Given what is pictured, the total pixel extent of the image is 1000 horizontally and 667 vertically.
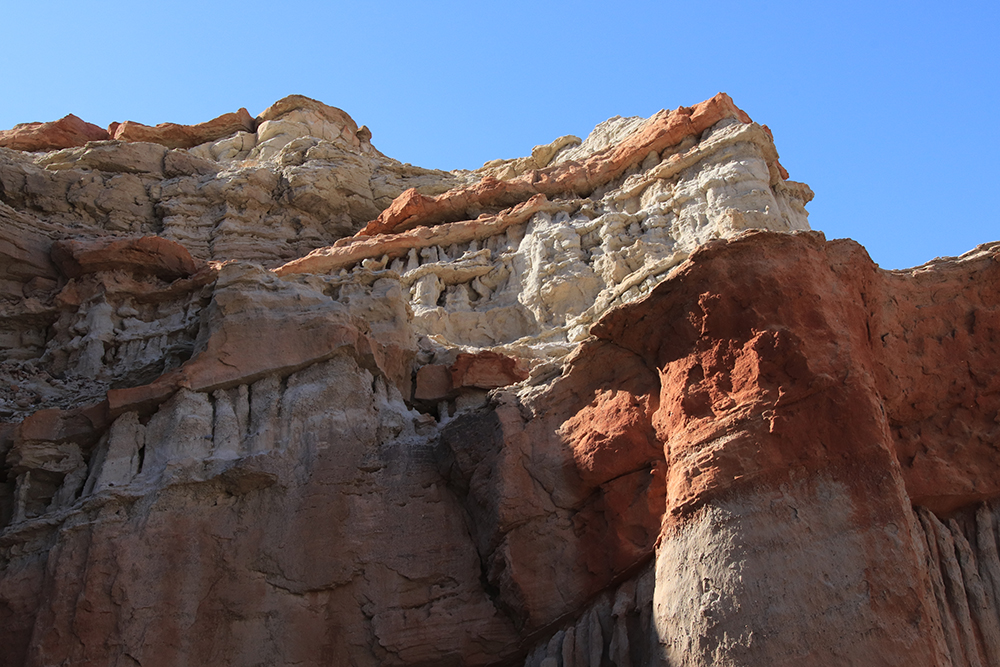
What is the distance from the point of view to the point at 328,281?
13883 mm

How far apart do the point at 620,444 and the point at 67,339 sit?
1156 cm

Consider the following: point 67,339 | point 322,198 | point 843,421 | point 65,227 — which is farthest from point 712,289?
point 322,198

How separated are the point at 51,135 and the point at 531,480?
1087 inches

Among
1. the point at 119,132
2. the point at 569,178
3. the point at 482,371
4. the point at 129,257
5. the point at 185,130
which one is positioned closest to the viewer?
the point at 482,371

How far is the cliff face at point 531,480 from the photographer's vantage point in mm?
7879

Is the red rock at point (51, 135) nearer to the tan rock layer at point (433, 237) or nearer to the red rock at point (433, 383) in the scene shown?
the tan rock layer at point (433, 237)

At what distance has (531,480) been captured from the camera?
1017 centimetres

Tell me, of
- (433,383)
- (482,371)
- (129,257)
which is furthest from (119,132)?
(482,371)

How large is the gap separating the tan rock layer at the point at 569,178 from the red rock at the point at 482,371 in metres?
13.1

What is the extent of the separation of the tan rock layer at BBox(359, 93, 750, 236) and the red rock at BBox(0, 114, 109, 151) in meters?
12.1

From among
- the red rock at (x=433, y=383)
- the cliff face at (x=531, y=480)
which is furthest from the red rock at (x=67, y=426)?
the red rock at (x=433, y=383)

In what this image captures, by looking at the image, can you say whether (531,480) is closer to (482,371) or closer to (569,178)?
(482,371)

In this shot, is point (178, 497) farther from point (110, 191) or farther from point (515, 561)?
point (110, 191)

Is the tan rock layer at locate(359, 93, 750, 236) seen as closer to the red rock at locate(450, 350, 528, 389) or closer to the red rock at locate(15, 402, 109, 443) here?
the red rock at locate(450, 350, 528, 389)
